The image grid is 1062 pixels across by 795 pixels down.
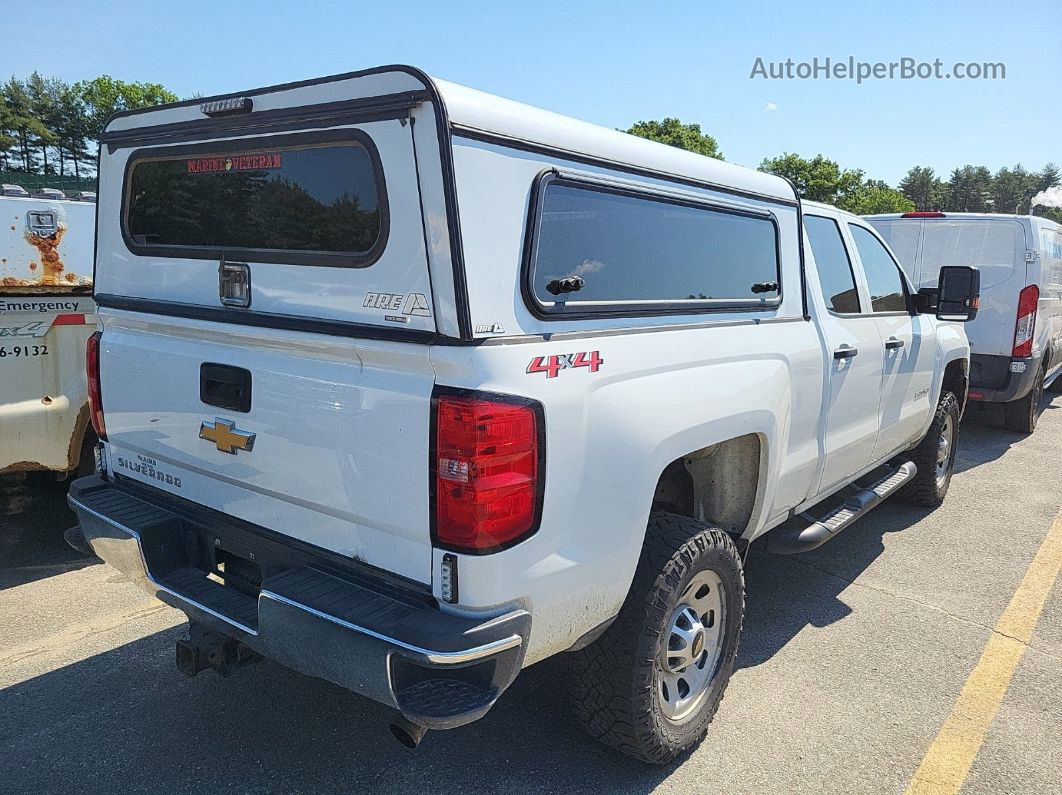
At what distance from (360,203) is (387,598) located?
1.13 m

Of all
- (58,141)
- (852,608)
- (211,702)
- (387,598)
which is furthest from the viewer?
(58,141)

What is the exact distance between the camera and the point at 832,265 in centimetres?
408

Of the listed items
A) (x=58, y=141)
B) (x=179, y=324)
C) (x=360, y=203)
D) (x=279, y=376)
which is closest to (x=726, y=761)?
(x=279, y=376)

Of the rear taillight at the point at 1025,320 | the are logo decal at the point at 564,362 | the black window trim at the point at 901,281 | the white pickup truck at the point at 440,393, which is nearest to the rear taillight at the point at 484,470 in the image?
the white pickup truck at the point at 440,393

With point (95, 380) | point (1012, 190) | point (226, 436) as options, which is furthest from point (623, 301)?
point (1012, 190)

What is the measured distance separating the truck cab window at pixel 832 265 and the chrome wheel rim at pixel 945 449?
211 centimetres

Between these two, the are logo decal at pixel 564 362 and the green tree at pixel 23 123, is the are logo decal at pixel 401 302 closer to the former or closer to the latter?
the are logo decal at pixel 564 362

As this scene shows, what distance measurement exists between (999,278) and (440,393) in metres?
7.65

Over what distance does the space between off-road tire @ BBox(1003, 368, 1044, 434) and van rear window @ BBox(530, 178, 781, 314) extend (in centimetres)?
662

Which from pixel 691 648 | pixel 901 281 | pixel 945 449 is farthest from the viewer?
pixel 945 449

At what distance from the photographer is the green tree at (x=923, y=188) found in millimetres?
115250

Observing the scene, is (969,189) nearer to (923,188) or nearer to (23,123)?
(923,188)

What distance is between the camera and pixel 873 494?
4430 mm

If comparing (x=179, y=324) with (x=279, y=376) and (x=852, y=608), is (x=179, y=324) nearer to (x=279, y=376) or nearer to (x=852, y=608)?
(x=279, y=376)
